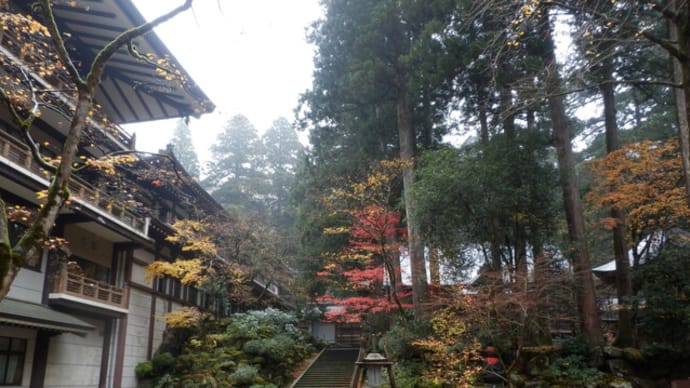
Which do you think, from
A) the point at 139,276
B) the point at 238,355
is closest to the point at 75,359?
the point at 139,276

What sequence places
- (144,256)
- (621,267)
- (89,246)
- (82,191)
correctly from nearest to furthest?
(82,191)
(89,246)
(621,267)
(144,256)

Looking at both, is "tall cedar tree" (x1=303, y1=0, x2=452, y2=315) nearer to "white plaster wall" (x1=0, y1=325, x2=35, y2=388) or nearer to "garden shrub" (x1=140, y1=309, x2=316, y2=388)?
"garden shrub" (x1=140, y1=309, x2=316, y2=388)

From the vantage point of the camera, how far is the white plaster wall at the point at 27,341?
472 inches

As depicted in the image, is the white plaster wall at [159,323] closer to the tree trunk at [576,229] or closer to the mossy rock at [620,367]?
the tree trunk at [576,229]

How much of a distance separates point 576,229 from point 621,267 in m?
2.10

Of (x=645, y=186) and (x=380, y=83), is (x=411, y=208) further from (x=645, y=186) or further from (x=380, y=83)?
(x=645, y=186)

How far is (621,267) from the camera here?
15.9 metres

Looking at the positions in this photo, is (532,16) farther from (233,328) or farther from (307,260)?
(307,260)

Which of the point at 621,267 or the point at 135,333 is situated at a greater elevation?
the point at 621,267

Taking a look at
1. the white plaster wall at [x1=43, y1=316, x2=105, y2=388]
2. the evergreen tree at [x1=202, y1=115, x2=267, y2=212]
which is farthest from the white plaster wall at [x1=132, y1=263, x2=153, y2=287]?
the evergreen tree at [x1=202, y1=115, x2=267, y2=212]

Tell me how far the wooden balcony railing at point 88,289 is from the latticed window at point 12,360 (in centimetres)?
157

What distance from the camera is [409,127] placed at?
2002cm

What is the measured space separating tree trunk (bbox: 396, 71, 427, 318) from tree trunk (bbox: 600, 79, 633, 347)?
20.8 ft

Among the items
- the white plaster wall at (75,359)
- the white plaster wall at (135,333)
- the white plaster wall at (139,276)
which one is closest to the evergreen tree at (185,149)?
the white plaster wall at (139,276)
